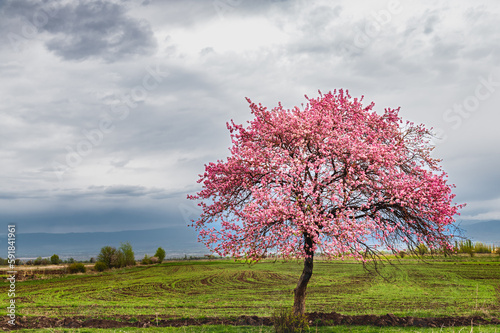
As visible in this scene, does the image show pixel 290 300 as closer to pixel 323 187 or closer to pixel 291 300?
pixel 291 300

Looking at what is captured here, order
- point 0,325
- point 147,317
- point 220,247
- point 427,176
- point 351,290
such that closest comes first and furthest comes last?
point 220,247
point 427,176
point 0,325
point 147,317
point 351,290

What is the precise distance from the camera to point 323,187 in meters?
14.0

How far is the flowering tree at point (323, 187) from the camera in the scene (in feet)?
42.6

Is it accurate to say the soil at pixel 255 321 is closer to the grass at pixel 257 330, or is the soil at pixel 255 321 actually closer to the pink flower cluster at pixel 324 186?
the grass at pixel 257 330

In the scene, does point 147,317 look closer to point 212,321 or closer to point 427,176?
point 212,321

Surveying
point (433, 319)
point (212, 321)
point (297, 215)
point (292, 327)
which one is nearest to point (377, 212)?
point (297, 215)

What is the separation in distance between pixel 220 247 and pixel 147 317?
9.59 m

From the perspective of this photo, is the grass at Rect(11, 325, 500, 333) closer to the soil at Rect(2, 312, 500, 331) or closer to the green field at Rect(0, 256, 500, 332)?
the green field at Rect(0, 256, 500, 332)

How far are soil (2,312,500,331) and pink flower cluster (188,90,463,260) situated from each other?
5.33 m

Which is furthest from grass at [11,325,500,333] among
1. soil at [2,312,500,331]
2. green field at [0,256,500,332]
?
soil at [2,312,500,331]

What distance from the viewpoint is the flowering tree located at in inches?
512

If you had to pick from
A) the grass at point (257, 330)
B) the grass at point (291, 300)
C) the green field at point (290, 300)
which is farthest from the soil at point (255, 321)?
the grass at point (291, 300)

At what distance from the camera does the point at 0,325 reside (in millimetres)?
18438

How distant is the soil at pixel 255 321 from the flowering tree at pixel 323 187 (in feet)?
9.15
